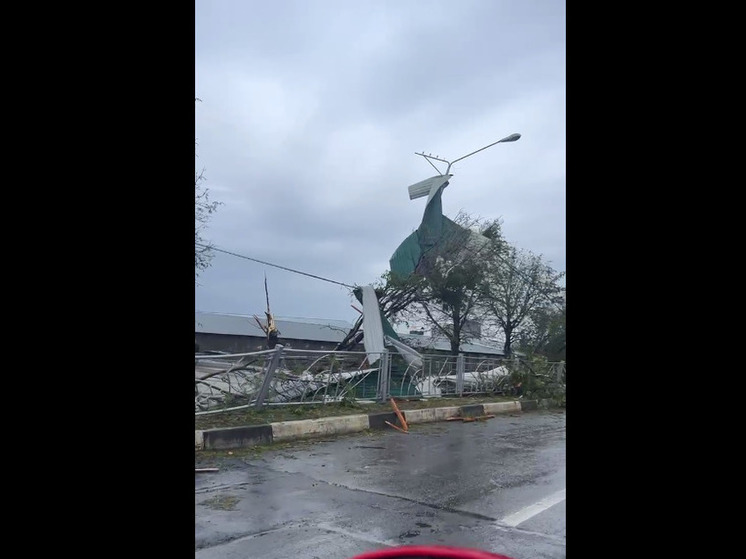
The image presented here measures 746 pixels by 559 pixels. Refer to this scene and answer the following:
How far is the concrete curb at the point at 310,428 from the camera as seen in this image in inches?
295

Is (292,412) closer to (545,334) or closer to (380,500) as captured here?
(380,500)

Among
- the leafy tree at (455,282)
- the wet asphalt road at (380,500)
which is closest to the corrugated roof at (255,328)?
the leafy tree at (455,282)

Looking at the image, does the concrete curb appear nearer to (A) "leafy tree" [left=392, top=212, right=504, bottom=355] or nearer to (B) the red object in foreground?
(A) "leafy tree" [left=392, top=212, right=504, bottom=355]

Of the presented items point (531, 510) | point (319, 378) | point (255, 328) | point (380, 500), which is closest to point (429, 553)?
point (531, 510)

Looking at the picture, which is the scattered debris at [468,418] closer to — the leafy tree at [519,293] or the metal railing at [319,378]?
the metal railing at [319,378]

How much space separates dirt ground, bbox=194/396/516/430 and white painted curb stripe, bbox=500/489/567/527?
4151mm

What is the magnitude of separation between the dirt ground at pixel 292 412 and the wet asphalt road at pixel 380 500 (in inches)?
37.0

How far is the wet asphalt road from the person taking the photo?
4082mm

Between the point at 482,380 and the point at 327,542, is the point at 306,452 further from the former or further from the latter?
the point at 482,380

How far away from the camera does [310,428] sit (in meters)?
8.64

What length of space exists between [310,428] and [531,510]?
4216 mm
